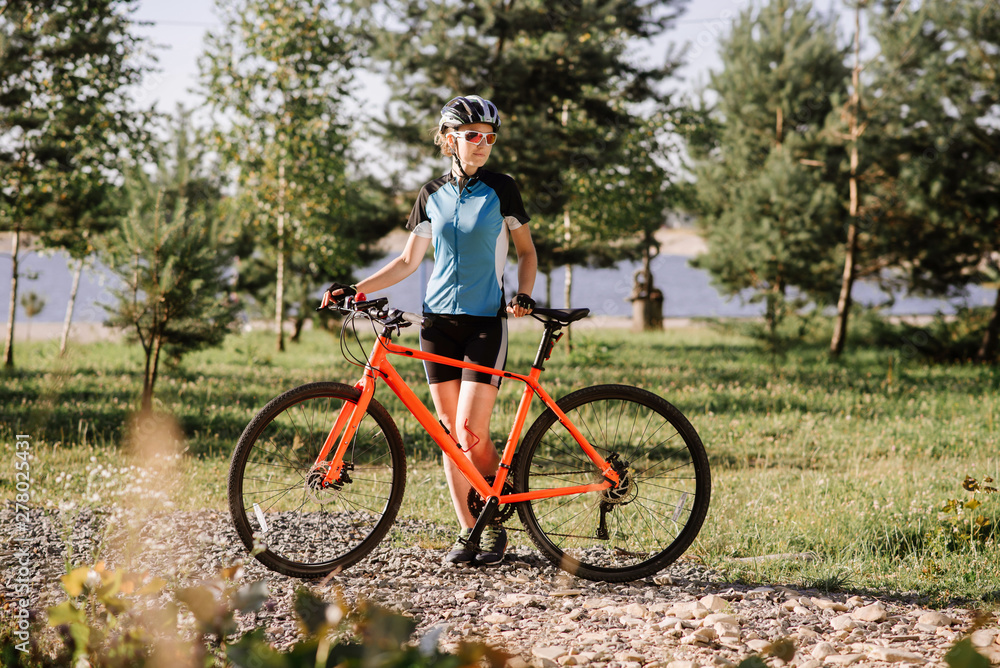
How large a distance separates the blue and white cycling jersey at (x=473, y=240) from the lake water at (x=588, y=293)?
0.53 meters

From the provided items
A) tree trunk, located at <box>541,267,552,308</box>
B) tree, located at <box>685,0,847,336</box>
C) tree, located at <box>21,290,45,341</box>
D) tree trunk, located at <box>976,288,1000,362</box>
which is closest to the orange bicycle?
tree, located at <box>21,290,45,341</box>

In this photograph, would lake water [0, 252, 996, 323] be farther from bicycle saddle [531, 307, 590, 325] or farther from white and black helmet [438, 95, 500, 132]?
white and black helmet [438, 95, 500, 132]

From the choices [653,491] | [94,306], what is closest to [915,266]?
[653,491]

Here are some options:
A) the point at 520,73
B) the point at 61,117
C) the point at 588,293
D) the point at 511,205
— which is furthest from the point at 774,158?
the point at 588,293

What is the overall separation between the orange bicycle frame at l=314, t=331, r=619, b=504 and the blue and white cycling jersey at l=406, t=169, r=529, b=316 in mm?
297

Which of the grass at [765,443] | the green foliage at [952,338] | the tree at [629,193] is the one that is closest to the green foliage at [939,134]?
the green foliage at [952,338]

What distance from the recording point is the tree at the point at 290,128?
16172 mm

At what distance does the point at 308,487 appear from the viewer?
3330 mm

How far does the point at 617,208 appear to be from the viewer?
17.3 m

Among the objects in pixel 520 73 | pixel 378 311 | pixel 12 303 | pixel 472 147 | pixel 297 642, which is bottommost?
pixel 297 642

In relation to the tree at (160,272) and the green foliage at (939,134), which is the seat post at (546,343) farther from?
the green foliage at (939,134)

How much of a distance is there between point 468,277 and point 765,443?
5019 mm

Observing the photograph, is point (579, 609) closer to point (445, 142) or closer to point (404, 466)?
point (404, 466)

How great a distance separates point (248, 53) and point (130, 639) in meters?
16.9
